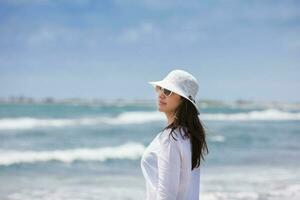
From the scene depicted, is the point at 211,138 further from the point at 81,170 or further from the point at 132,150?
the point at 81,170

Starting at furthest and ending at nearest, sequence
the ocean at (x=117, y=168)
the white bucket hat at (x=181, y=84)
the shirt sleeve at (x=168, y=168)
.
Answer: the ocean at (x=117, y=168), the white bucket hat at (x=181, y=84), the shirt sleeve at (x=168, y=168)

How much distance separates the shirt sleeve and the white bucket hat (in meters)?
0.20

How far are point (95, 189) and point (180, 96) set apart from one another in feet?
16.5

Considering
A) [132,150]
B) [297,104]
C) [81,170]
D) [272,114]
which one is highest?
[297,104]

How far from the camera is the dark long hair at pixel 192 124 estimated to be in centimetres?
216

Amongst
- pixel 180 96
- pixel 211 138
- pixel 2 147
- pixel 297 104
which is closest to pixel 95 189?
pixel 180 96

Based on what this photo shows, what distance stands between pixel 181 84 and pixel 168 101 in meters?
0.09

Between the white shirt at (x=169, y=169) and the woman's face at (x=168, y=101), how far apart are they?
0.13m

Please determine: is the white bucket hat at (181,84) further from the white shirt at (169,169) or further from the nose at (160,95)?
the white shirt at (169,169)

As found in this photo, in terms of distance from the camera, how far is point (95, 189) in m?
7.03

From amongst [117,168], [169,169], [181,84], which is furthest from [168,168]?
[117,168]

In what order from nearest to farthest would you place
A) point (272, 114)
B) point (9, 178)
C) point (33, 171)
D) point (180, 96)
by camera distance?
point (180, 96), point (9, 178), point (33, 171), point (272, 114)

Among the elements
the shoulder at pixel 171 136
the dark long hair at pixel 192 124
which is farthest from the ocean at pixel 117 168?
the shoulder at pixel 171 136

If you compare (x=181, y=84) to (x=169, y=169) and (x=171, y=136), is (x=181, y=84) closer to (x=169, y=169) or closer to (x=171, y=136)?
(x=171, y=136)
